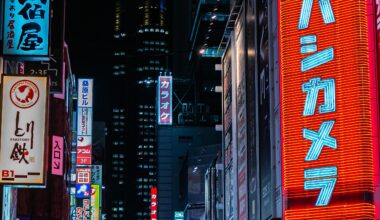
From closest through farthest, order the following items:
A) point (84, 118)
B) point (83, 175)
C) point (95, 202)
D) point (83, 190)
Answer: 1. point (83, 190)
2. point (83, 175)
3. point (84, 118)
4. point (95, 202)

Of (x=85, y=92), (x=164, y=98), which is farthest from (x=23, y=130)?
(x=164, y=98)

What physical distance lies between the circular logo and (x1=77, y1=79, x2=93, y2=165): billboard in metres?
41.7

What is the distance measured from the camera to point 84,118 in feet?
215

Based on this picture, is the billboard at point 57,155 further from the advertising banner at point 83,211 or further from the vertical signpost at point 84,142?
the advertising banner at point 83,211

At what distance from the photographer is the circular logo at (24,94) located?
22.3 metres

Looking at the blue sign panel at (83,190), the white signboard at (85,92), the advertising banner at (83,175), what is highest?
the white signboard at (85,92)

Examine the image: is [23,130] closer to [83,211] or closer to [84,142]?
[84,142]

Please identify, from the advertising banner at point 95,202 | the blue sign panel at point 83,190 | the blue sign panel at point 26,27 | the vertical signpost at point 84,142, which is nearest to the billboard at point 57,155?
the blue sign panel at point 83,190

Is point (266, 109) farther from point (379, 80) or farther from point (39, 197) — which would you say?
point (39, 197)

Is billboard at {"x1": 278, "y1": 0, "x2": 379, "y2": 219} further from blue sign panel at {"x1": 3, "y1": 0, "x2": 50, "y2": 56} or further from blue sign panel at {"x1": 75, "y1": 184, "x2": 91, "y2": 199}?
blue sign panel at {"x1": 75, "y1": 184, "x2": 91, "y2": 199}

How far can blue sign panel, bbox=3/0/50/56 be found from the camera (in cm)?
2312

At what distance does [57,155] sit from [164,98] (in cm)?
4970

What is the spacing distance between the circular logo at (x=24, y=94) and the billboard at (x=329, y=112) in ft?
21.1

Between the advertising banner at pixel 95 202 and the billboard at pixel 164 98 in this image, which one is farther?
the billboard at pixel 164 98
